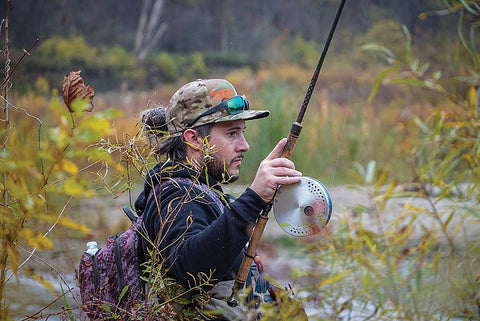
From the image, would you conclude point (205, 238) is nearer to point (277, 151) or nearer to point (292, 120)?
point (277, 151)

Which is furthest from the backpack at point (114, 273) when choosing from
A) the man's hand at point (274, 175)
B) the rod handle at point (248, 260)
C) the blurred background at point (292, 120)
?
the man's hand at point (274, 175)

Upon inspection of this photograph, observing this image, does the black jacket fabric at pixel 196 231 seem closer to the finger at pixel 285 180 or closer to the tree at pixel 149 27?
the finger at pixel 285 180

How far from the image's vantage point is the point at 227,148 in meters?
2.02

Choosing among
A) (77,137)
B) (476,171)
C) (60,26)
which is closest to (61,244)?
(60,26)

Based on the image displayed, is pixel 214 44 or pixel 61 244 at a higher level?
pixel 214 44

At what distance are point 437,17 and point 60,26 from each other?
4031mm

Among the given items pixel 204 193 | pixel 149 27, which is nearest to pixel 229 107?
pixel 204 193

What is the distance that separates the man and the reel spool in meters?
0.04

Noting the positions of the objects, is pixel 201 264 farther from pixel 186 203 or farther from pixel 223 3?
pixel 223 3

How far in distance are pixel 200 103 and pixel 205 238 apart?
1.89ft

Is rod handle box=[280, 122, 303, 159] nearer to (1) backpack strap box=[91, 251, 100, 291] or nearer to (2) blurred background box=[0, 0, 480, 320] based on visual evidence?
(2) blurred background box=[0, 0, 480, 320]

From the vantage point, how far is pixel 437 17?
6.25 m

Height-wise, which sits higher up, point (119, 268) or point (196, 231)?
point (196, 231)

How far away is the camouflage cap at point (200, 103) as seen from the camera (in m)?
2.01
